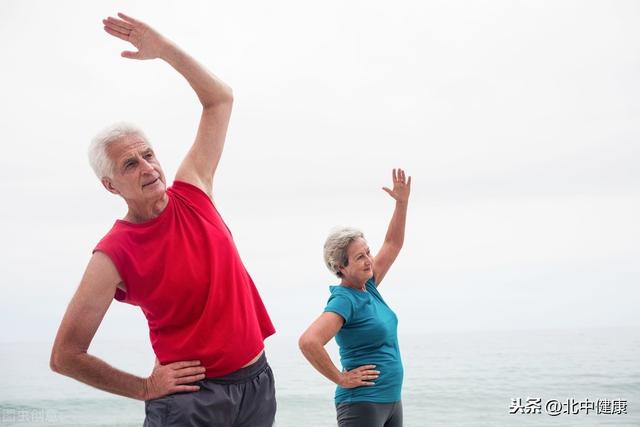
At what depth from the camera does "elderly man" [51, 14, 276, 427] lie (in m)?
1.69

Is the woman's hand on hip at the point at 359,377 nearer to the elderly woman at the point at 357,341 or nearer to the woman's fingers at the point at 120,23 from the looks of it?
the elderly woman at the point at 357,341

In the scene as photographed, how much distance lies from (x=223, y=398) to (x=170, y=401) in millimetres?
126

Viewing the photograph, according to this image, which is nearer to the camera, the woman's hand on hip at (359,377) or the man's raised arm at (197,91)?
the man's raised arm at (197,91)

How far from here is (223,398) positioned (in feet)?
5.65

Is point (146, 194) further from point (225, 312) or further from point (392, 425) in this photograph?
point (392, 425)

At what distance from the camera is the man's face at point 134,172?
177 centimetres

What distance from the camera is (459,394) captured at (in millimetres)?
15328

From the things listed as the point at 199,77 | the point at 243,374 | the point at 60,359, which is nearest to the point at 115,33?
the point at 199,77

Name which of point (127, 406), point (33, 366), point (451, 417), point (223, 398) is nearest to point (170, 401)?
point (223, 398)

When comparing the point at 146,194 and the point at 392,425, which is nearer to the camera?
the point at 146,194

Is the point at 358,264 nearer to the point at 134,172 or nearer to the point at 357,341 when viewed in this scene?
the point at 357,341

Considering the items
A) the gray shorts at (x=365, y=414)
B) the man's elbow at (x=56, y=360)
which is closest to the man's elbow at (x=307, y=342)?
the gray shorts at (x=365, y=414)

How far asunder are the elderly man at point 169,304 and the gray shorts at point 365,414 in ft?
3.24

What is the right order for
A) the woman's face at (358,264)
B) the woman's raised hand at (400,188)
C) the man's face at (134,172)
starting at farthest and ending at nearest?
the woman's raised hand at (400,188), the woman's face at (358,264), the man's face at (134,172)
